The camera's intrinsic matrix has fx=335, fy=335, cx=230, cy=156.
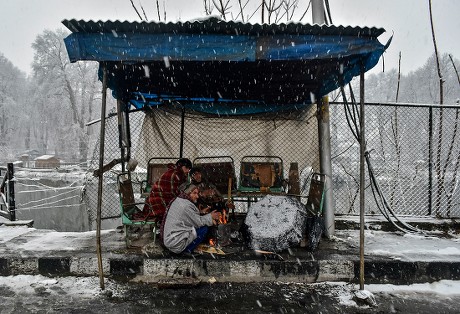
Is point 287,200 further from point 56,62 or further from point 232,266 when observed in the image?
point 56,62

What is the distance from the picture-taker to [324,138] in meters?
5.89

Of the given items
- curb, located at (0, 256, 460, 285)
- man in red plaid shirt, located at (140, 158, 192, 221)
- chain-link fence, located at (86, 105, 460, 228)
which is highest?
chain-link fence, located at (86, 105, 460, 228)

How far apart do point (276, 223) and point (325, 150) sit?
1.72 metres

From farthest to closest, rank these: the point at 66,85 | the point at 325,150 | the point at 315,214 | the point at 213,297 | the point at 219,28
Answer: the point at 66,85 < the point at 325,150 < the point at 315,214 < the point at 213,297 < the point at 219,28

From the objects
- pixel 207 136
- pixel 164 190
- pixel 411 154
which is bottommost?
pixel 164 190

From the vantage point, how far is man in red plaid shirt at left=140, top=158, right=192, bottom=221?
5406mm

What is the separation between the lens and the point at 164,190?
566 cm

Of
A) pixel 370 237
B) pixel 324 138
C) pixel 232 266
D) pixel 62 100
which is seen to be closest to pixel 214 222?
pixel 232 266

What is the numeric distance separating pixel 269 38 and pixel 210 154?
162 inches

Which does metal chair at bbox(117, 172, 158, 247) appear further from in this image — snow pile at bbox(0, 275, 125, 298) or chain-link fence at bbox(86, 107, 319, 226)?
chain-link fence at bbox(86, 107, 319, 226)

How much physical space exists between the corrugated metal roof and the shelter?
0.04 ft

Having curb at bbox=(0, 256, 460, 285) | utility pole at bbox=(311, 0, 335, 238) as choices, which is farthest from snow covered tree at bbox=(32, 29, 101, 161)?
curb at bbox=(0, 256, 460, 285)

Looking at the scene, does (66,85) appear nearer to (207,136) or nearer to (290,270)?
(207,136)

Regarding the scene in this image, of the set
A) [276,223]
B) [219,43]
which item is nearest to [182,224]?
[276,223]
